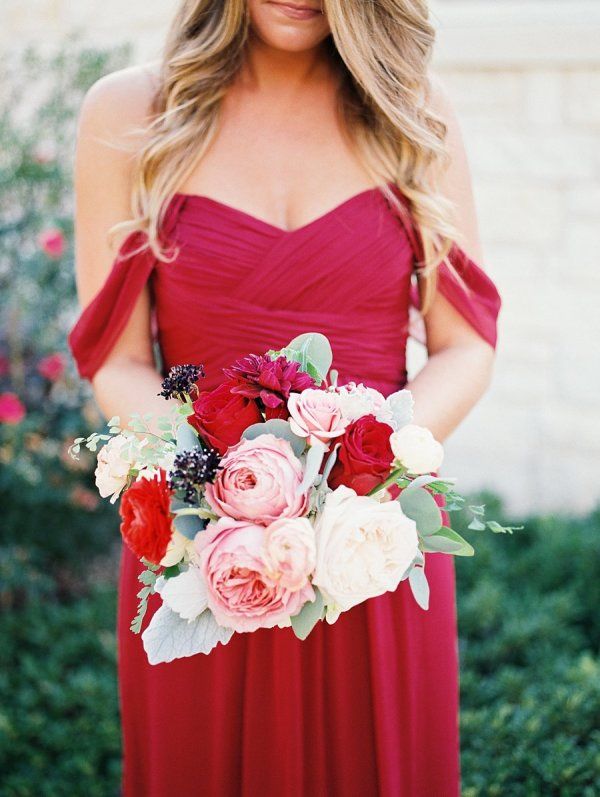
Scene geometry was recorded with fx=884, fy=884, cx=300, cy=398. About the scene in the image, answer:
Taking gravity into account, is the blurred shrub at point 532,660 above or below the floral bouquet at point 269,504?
below

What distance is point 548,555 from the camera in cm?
405

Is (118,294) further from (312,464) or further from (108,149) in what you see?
(312,464)

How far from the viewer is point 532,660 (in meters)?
3.43

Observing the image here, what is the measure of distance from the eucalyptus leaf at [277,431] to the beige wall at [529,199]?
3438mm

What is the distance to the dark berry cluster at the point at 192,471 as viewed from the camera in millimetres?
1196

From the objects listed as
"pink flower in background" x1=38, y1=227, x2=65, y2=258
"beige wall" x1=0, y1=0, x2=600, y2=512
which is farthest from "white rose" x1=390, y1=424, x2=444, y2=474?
"beige wall" x1=0, y1=0, x2=600, y2=512

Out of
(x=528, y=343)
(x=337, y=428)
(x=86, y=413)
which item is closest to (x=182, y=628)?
(x=337, y=428)

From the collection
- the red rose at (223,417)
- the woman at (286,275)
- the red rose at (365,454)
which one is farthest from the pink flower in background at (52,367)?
the red rose at (365,454)

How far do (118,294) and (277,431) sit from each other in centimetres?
80

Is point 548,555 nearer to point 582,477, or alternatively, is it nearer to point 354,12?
point 582,477

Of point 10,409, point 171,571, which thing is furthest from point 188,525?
point 10,409

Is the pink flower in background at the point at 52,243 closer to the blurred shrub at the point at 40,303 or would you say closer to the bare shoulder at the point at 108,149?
the blurred shrub at the point at 40,303

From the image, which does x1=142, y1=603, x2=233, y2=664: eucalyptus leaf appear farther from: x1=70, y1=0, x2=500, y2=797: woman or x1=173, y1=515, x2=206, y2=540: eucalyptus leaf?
x1=70, y1=0, x2=500, y2=797: woman

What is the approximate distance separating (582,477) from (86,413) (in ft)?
8.44
